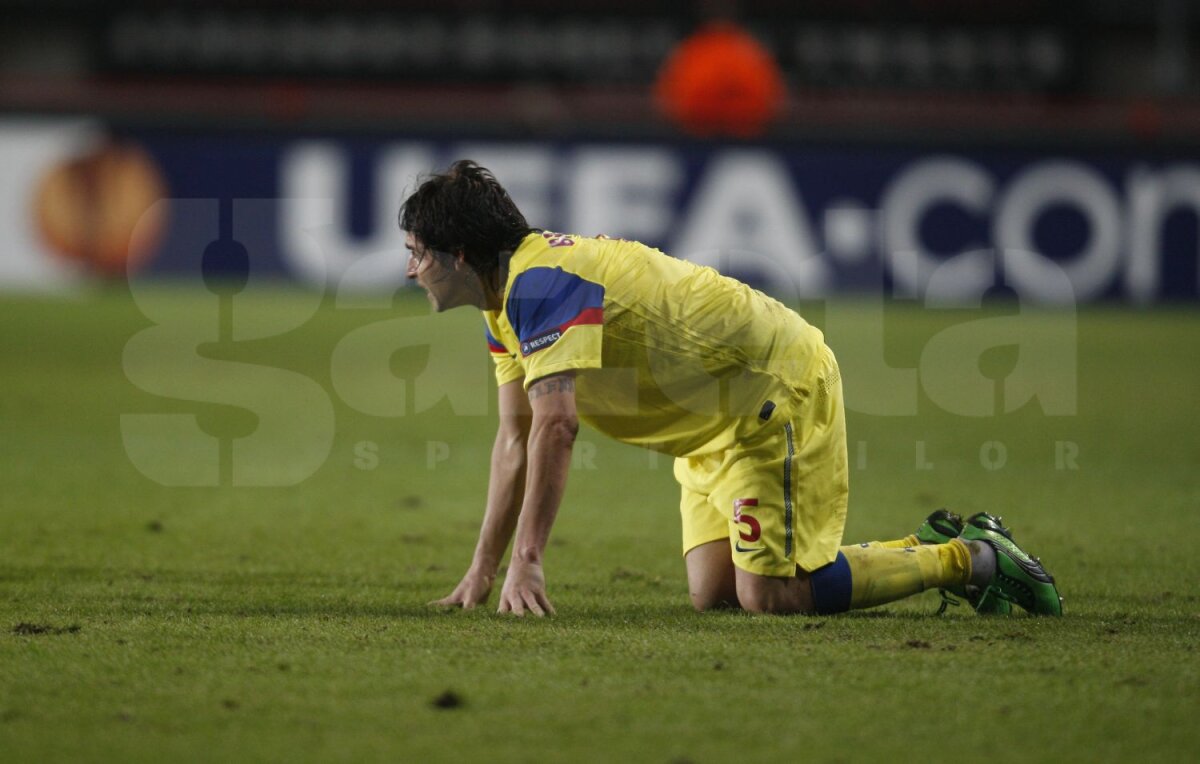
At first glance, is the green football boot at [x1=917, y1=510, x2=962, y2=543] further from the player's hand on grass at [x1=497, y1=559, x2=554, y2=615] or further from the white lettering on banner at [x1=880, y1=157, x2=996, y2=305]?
the white lettering on banner at [x1=880, y1=157, x2=996, y2=305]

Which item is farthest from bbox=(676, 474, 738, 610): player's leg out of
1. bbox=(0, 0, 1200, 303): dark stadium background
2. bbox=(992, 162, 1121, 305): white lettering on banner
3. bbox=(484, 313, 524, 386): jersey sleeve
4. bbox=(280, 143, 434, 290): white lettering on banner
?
bbox=(992, 162, 1121, 305): white lettering on banner

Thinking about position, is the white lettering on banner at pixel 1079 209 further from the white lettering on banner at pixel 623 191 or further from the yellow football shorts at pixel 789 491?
the yellow football shorts at pixel 789 491

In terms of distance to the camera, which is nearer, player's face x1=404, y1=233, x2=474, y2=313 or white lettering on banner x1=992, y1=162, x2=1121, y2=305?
player's face x1=404, y1=233, x2=474, y2=313

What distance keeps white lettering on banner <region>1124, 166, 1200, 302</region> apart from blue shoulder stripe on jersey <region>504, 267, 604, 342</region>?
574 inches

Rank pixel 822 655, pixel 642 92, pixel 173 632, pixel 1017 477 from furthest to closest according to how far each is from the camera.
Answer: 1. pixel 642 92
2. pixel 1017 477
3. pixel 173 632
4. pixel 822 655

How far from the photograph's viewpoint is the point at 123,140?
690 inches

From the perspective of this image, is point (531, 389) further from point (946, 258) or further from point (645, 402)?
point (946, 258)

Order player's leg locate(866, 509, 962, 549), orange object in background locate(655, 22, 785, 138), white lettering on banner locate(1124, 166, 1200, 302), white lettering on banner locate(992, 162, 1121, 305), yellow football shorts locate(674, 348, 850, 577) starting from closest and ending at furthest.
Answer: yellow football shorts locate(674, 348, 850, 577) → player's leg locate(866, 509, 962, 549) → orange object in background locate(655, 22, 785, 138) → white lettering on banner locate(992, 162, 1121, 305) → white lettering on banner locate(1124, 166, 1200, 302)

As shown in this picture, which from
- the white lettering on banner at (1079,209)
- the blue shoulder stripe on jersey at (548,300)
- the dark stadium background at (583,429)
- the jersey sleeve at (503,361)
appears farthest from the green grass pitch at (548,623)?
the white lettering on banner at (1079,209)

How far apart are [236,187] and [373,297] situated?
80.7 inches

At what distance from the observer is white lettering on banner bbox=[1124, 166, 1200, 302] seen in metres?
17.5

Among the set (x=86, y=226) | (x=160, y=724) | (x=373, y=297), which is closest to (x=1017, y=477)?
(x=160, y=724)

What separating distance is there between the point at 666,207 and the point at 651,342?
12.9 meters

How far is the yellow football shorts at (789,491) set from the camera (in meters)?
4.79
